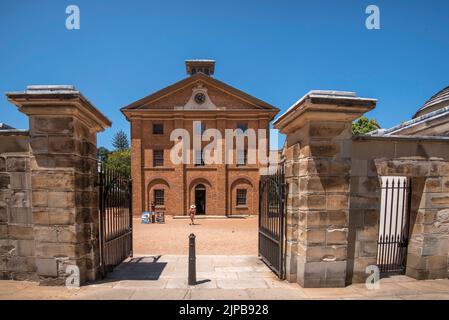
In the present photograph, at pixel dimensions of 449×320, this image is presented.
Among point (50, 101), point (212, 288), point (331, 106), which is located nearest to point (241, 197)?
point (212, 288)

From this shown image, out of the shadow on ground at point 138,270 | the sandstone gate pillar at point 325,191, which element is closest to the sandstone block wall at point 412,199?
the sandstone gate pillar at point 325,191

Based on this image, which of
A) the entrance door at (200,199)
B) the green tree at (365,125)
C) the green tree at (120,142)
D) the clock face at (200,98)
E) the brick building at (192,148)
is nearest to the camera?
the brick building at (192,148)

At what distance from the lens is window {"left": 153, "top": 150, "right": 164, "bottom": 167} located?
68.1 ft

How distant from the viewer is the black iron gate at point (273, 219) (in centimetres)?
484

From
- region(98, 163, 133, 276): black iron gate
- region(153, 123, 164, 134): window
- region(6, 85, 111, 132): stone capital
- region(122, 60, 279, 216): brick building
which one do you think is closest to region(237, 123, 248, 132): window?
region(122, 60, 279, 216): brick building

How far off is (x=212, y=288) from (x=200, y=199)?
17.1 meters

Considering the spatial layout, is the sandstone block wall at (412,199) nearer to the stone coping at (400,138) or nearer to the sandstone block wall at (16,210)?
the stone coping at (400,138)

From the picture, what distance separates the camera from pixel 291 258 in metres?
4.65

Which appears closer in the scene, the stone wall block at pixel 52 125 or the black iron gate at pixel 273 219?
the stone wall block at pixel 52 125

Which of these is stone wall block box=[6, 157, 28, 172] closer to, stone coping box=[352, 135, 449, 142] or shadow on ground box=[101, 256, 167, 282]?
shadow on ground box=[101, 256, 167, 282]

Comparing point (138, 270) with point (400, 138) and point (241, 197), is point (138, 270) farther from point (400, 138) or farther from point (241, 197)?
point (241, 197)

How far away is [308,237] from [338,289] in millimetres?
1143

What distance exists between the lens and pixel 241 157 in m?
20.8

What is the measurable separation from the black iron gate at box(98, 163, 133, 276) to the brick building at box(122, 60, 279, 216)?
14.2 m
